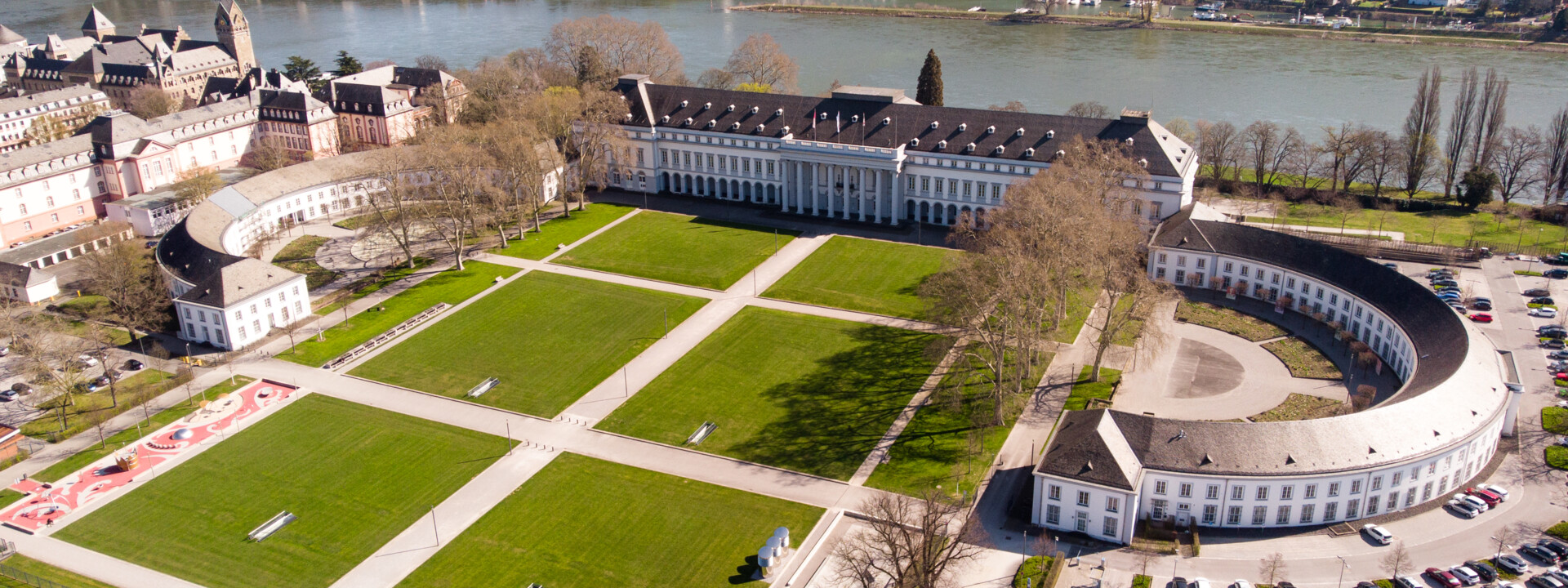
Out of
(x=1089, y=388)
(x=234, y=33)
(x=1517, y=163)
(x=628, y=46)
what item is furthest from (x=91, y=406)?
(x=1517, y=163)

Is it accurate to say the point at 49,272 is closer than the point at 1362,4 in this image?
Yes

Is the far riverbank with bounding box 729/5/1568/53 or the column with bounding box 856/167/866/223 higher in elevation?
the far riverbank with bounding box 729/5/1568/53

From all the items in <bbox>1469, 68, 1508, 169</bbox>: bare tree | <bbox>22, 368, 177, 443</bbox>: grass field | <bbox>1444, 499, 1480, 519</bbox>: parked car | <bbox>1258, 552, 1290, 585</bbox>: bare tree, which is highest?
<bbox>1469, 68, 1508, 169</bbox>: bare tree

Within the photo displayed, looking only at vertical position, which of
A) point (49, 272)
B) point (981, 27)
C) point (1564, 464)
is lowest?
point (1564, 464)

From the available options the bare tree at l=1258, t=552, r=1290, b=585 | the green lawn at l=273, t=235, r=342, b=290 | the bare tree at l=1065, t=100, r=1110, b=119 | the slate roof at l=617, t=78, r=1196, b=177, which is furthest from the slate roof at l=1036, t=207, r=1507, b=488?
the green lawn at l=273, t=235, r=342, b=290

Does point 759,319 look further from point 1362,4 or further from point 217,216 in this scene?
point 1362,4

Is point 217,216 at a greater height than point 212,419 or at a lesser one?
greater

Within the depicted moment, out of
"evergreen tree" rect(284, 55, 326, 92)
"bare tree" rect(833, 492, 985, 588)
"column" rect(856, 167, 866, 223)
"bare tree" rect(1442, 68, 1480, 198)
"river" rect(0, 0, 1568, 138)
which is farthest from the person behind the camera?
"evergreen tree" rect(284, 55, 326, 92)

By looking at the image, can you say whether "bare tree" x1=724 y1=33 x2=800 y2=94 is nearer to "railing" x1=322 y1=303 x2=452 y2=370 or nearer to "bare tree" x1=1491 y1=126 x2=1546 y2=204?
"railing" x1=322 y1=303 x2=452 y2=370

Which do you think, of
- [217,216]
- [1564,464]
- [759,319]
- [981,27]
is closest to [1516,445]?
[1564,464]
